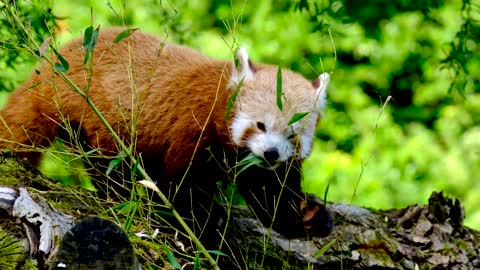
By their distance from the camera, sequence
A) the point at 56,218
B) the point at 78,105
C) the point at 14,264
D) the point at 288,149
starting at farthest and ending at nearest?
the point at 78,105
the point at 288,149
the point at 56,218
the point at 14,264

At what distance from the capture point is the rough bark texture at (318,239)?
2.49 meters

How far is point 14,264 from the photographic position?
7.72ft

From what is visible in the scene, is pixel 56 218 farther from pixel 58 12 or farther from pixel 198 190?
pixel 58 12

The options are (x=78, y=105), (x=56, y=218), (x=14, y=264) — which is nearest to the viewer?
(x=14, y=264)

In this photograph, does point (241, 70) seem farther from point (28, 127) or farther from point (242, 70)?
point (28, 127)

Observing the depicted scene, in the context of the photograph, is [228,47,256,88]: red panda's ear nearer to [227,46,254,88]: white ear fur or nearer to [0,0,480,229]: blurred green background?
[227,46,254,88]: white ear fur

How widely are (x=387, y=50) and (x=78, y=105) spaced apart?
3745 millimetres

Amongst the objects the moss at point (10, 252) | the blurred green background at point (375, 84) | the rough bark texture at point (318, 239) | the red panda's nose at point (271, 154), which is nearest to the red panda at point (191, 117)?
the red panda's nose at point (271, 154)

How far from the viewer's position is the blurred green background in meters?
5.70

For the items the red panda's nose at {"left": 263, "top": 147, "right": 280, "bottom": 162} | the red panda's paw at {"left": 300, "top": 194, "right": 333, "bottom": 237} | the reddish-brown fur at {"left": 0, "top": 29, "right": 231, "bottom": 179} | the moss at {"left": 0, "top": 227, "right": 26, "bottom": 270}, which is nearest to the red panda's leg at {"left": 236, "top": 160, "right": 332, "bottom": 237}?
the red panda's paw at {"left": 300, "top": 194, "right": 333, "bottom": 237}

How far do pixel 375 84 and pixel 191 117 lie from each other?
11.8 ft

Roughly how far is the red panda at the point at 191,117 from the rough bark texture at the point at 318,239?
145 mm

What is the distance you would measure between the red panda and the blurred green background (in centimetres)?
166

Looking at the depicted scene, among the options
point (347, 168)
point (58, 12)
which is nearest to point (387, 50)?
point (347, 168)
